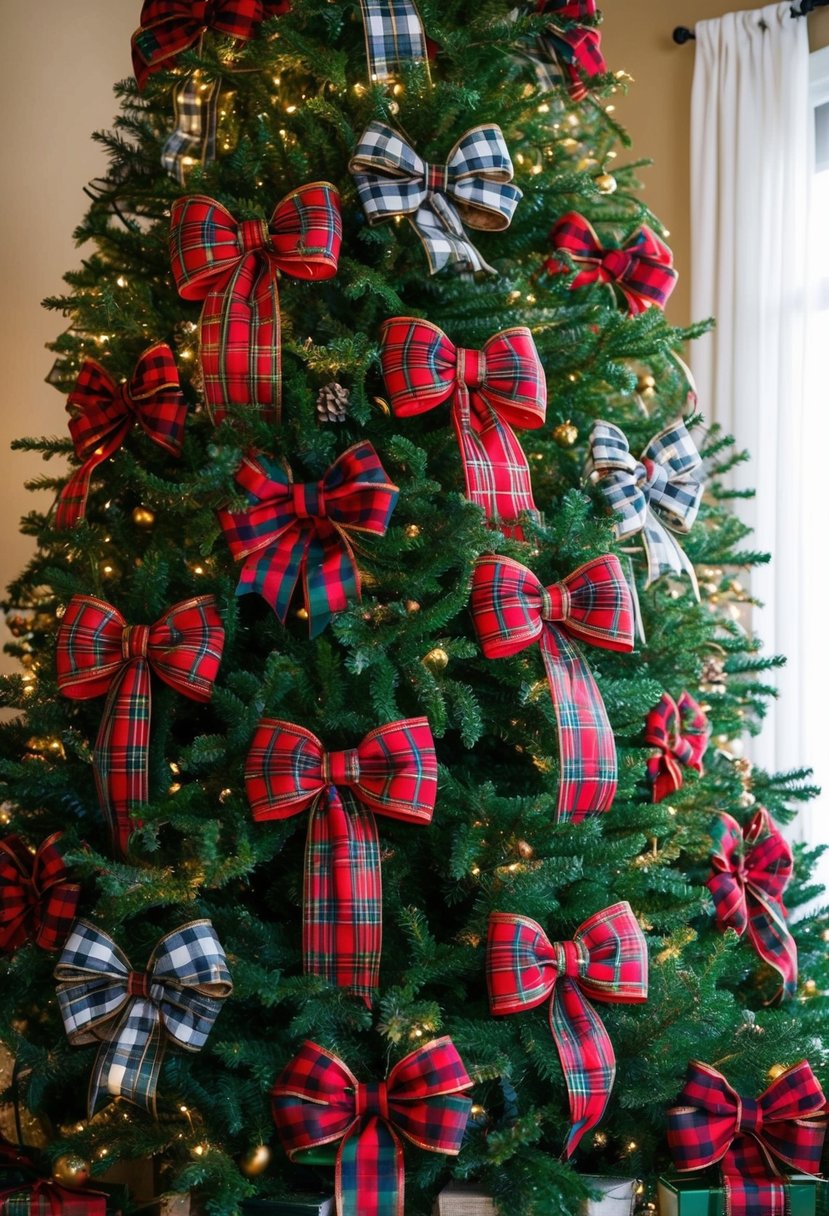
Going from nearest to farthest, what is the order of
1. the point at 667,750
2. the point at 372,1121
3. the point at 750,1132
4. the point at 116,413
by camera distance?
the point at 372,1121
the point at 750,1132
the point at 116,413
the point at 667,750

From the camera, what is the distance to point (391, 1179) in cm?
103

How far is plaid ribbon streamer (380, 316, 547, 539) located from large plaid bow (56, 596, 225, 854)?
1.03ft

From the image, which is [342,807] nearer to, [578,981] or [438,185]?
[578,981]

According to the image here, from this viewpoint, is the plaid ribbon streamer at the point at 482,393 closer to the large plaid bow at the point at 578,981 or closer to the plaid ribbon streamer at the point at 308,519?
the plaid ribbon streamer at the point at 308,519

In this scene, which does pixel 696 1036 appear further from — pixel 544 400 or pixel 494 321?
pixel 494 321

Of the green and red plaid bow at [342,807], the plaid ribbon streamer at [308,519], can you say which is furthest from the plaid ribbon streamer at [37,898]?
the plaid ribbon streamer at [308,519]

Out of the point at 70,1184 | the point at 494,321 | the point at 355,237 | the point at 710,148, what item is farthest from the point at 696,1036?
the point at 710,148

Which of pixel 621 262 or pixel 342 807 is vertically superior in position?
pixel 621 262

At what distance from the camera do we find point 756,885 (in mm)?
1467

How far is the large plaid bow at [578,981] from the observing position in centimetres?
107

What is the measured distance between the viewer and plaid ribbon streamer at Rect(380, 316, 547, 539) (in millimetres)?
1193

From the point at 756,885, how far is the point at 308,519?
78cm

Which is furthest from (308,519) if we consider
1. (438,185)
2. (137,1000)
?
(137,1000)

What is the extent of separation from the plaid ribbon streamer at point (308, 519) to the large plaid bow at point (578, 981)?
0.37 m
